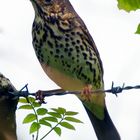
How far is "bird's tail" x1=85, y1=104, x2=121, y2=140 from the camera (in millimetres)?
5062

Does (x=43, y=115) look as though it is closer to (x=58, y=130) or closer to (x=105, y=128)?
(x=58, y=130)

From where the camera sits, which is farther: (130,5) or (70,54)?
(70,54)

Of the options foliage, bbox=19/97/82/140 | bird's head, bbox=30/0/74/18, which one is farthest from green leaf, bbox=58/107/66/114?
bird's head, bbox=30/0/74/18

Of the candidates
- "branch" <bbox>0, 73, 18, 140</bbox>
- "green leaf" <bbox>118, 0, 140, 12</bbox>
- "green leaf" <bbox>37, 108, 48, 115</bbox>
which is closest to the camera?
"green leaf" <bbox>118, 0, 140, 12</bbox>

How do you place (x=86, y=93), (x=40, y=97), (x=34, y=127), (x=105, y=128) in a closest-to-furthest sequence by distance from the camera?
(x=34, y=127) → (x=40, y=97) → (x=86, y=93) → (x=105, y=128)

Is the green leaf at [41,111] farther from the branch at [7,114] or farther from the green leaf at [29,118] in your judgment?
the branch at [7,114]

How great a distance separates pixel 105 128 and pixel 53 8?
110 centimetres

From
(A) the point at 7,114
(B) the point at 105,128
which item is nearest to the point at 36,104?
(A) the point at 7,114

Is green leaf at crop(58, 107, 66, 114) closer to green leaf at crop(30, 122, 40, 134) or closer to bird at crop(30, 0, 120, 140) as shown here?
green leaf at crop(30, 122, 40, 134)

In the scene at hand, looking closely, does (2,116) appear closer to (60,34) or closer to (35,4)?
(60,34)

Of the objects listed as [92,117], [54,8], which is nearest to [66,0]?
[54,8]

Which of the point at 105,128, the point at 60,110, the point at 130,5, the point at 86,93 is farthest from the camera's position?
the point at 105,128

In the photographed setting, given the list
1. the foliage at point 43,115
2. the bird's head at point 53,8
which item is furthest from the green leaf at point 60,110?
the bird's head at point 53,8

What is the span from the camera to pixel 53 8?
17.6ft
